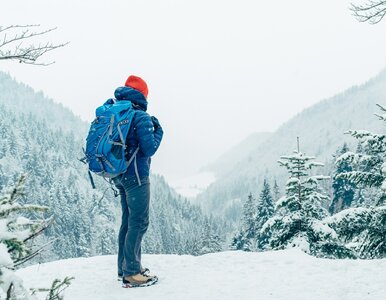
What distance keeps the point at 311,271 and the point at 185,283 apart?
1.69m

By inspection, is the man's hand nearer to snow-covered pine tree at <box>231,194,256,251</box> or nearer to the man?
the man

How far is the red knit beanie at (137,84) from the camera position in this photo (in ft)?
19.0

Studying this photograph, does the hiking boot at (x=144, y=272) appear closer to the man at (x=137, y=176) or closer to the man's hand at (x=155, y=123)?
the man at (x=137, y=176)

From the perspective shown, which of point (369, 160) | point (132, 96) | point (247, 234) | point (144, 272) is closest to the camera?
point (132, 96)

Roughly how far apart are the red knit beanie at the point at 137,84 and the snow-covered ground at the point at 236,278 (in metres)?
2.52

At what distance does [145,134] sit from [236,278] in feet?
7.57

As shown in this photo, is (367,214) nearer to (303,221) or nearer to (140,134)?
(303,221)

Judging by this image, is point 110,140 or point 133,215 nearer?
A: point 110,140

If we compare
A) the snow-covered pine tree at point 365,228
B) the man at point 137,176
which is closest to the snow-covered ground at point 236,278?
the man at point 137,176

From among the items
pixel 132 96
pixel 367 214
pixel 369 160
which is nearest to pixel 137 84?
pixel 132 96

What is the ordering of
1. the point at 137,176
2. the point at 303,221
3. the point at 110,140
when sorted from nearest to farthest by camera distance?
the point at 110,140 < the point at 137,176 < the point at 303,221

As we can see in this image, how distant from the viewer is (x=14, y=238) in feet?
7.86

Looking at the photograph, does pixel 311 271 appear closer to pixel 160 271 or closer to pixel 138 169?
pixel 160 271

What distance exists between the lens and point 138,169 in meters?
5.62
